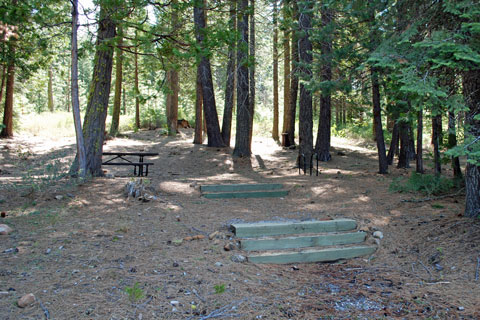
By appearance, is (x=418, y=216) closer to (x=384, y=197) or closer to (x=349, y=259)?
(x=384, y=197)

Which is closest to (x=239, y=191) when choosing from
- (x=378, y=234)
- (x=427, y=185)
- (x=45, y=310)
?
(x=378, y=234)

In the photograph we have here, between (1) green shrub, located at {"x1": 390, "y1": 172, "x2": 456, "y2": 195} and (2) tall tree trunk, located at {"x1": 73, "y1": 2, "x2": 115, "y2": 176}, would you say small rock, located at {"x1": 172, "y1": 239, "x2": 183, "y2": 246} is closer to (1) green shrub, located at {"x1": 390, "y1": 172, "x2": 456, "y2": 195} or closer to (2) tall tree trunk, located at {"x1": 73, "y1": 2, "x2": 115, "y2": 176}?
(2) tall tree trunk, located at {"x1": 73, "y1": 2, "x2": 115, "y2": 176}

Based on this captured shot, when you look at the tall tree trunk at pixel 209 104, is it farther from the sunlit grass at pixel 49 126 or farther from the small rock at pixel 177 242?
the small rock at pixel 177 242

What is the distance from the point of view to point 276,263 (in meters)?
5.01

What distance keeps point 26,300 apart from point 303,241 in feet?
11.7

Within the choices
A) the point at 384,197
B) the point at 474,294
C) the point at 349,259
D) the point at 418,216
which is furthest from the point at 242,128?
the point at 474,294

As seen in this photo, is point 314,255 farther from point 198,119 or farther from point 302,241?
point 198,119

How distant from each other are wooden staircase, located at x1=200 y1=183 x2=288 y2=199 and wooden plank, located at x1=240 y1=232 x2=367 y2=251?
121 inches

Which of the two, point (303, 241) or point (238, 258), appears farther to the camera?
point (303, 241)

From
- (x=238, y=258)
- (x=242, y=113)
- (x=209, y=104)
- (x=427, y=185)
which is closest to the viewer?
(x=238, y=258)

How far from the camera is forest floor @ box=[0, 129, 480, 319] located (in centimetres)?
364

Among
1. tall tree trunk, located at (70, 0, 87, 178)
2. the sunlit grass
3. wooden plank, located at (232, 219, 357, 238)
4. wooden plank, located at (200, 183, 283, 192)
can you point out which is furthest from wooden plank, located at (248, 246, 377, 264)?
the sunlit grass

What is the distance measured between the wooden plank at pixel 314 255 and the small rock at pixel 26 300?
252 centimetres

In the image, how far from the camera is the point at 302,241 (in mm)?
5480
